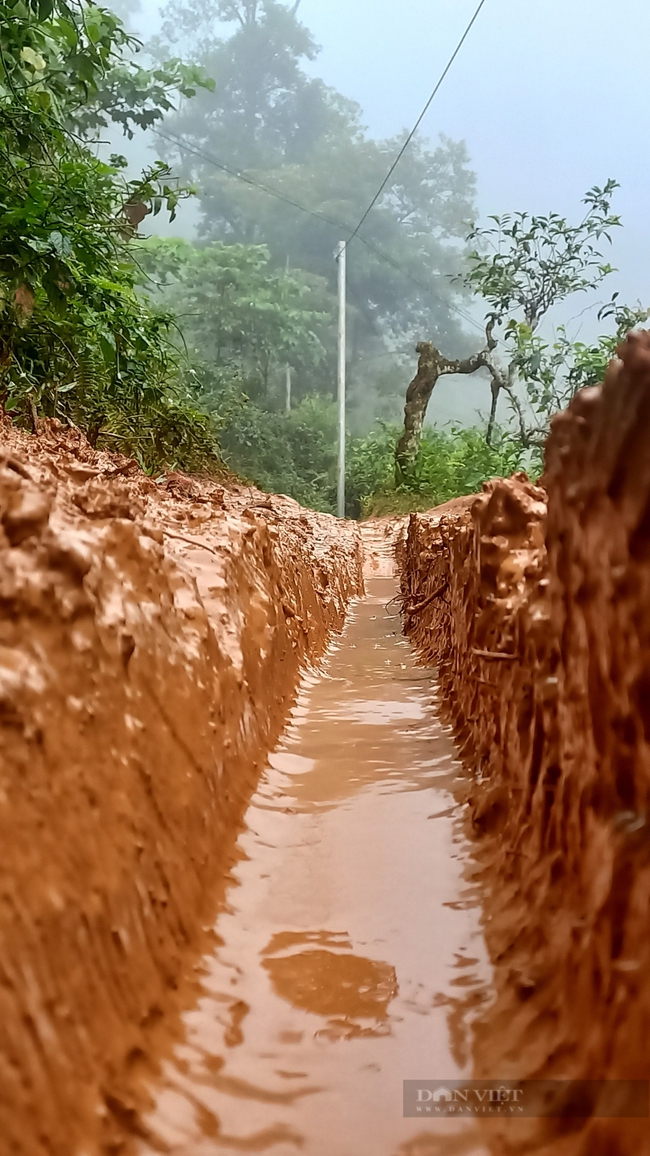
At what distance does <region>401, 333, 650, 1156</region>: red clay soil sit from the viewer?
0.67m

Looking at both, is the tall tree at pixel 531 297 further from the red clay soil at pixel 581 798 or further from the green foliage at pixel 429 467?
the red clay soil at pixel 581 798

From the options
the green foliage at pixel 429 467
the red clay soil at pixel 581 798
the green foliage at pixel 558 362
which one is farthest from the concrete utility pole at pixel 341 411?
the red clay soil at pixel 581 798

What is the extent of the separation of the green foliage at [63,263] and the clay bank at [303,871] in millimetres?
1372

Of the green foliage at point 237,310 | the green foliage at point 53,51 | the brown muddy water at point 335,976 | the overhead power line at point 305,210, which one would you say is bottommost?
the brown muddy water at point 335,976

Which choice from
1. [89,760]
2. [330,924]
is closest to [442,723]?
[330,924]

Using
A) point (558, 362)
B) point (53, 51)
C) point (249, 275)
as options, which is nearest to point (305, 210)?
point (249, 275)

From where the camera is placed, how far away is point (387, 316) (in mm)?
18781

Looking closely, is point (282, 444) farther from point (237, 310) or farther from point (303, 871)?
point (303, 871)

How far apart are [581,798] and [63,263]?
7.68 ft

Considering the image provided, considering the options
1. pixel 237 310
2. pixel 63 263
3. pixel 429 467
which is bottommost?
pixel 63 263

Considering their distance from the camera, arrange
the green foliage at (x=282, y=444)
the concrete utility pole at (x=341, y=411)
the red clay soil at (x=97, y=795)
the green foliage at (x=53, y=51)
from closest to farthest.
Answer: the red clay soil at (x=97, y=795) → the green foliage at (x=53, y=51) → the green foliage at (x=282, y=444) → the concrete utility pole at (x=341, y=411)

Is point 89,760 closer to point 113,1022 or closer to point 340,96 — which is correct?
point 113,1022

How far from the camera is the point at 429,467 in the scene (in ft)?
36.7

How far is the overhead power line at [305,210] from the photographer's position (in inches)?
674
